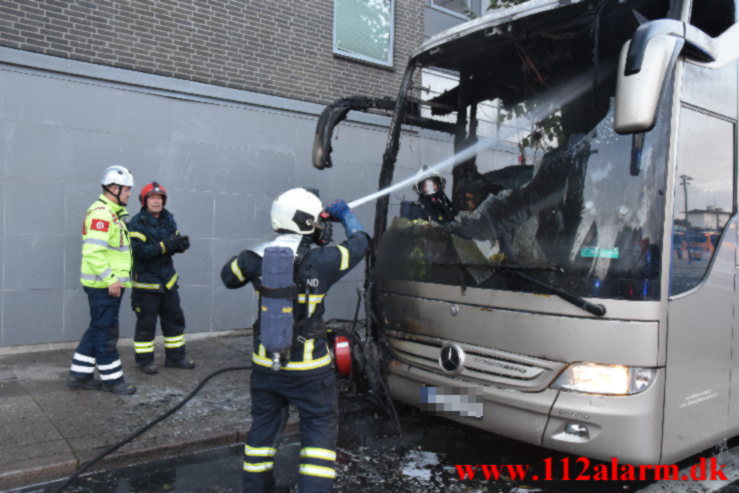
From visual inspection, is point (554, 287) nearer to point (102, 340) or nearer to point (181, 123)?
point (102, 340)

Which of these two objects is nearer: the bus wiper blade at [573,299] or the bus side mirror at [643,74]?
the bus side mirror at [643,74]

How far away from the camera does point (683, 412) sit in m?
3.40

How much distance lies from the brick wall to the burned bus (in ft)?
14.8

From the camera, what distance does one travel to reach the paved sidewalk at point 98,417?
3.89 m

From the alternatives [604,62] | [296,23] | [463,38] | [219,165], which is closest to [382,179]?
[463,38]

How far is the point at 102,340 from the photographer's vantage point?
5055 mm

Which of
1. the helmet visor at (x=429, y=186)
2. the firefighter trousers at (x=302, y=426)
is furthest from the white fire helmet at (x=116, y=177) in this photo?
the firefighter trousers at (x=302, y=426)

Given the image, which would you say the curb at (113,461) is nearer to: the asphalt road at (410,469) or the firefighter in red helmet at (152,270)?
the asphalt road at (410,469)

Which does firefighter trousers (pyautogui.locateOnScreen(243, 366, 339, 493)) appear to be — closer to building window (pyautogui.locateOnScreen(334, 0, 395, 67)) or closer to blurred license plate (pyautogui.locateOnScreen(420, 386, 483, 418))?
blurred license plate (pyautogui.locateOnScreen(420, 386, 483, 418))

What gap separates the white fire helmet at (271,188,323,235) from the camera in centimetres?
317

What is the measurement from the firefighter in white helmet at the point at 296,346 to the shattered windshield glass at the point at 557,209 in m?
1.03

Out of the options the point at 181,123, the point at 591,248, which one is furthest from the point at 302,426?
the point at 181,123

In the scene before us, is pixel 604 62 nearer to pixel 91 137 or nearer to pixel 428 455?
pixel 428 455

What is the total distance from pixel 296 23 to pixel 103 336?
5.38 meters
